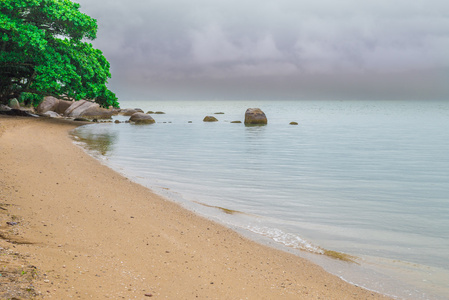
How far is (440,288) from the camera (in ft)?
16.3

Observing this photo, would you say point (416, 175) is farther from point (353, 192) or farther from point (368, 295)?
point (368, 295)

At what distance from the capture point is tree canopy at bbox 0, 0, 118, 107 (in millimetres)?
23531

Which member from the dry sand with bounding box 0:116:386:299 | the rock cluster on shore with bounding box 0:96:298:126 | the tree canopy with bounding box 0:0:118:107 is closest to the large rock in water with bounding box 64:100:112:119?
the rock cluster on shore with bounding box 0:96:298:126

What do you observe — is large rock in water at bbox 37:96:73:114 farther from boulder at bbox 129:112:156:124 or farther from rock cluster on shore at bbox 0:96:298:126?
boulder at bbox 129:112:156:124

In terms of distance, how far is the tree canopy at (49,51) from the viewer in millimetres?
23531

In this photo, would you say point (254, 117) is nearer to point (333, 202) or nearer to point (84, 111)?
point (84, 111)

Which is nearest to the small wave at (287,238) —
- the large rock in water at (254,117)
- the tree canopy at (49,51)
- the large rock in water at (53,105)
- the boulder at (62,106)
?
the tree canopy at (49,51)

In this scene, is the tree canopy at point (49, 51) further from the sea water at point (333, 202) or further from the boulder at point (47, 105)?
the boulder at point (47, 105)

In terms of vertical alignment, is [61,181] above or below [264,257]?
above

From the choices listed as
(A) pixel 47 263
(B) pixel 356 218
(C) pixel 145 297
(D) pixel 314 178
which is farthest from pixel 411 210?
(A) pixel 47 263

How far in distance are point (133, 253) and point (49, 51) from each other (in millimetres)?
24981

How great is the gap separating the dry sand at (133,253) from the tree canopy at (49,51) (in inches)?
743

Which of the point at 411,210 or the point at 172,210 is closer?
the point at 172,210

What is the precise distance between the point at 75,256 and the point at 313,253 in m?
3.66
